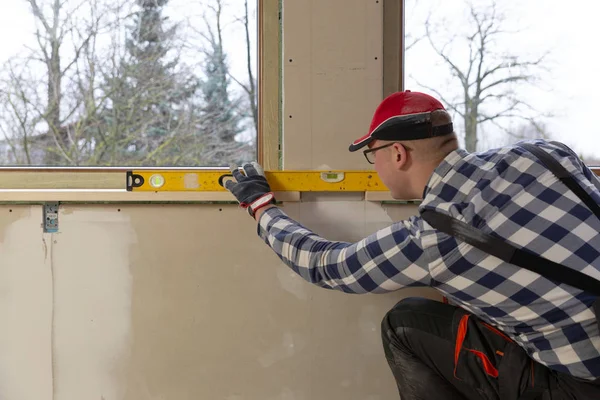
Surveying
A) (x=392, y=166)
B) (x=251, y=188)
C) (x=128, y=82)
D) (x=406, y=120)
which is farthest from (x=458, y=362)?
(x=128, y=82)

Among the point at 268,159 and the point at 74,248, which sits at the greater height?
the point at 268,159

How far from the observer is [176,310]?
1.71m

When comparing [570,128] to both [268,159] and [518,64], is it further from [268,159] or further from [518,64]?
[268,159]

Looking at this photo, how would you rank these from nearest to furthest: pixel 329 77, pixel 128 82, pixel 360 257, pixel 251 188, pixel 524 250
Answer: pixel 524 250 < pixel 360 257 < pixel 251 188 < pixel 329 77 < pixel 128 82

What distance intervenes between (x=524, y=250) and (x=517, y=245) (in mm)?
16

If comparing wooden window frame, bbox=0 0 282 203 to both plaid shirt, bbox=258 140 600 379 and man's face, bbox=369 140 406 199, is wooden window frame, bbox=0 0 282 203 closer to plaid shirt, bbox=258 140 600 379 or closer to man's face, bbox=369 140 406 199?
man's face, bbox=369 140 406 199

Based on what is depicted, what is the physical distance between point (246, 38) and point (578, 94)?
4.07 ft

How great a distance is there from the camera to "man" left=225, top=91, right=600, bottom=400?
1.07m

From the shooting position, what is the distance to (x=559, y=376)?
1.18 metres

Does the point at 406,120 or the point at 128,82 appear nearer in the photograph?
the point at 406,120

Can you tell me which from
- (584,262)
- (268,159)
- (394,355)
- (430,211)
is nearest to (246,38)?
(268,159)

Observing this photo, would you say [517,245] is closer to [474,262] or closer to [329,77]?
[474,262]

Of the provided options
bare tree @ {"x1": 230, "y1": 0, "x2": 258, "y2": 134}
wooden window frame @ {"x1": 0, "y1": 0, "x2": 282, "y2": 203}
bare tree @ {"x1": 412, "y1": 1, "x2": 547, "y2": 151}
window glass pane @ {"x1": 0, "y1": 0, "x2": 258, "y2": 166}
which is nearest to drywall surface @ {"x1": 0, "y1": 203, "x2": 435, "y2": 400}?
wooden window frame @ {"x1": 0, "y1": 0, "x2": 282, "y2": 203}

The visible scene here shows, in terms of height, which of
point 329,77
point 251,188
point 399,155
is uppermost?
point 329,77
